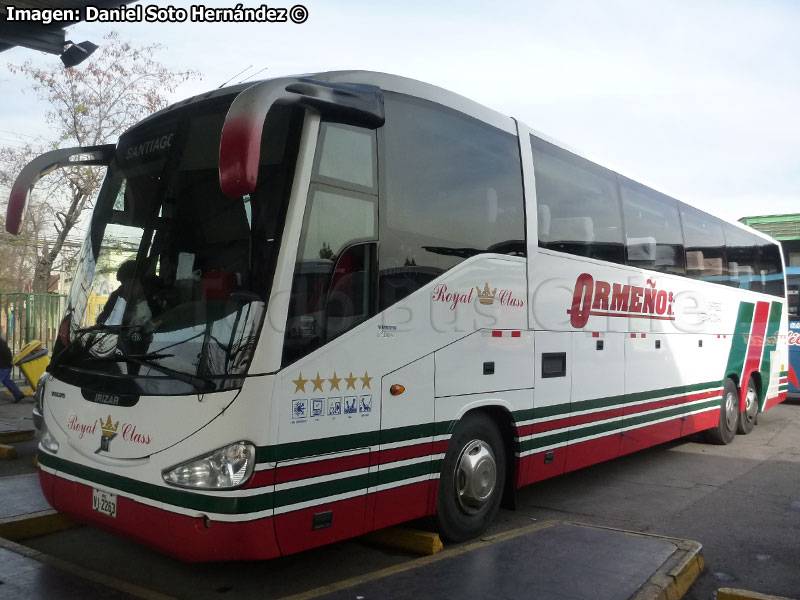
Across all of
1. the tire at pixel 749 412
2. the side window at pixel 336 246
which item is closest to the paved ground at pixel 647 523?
the tire at pixel 749 412

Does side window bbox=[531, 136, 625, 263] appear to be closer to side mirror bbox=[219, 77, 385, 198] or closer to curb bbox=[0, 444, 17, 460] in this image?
side mirror bbox=[219, 77, 385, 198]

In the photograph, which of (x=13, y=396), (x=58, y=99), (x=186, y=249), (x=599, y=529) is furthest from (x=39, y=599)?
(x=58, y=99)

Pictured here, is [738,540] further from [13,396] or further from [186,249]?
[13,396]

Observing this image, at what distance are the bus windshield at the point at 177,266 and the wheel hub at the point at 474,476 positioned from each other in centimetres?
218

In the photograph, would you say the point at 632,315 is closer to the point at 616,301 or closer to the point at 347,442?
the point at 616,301

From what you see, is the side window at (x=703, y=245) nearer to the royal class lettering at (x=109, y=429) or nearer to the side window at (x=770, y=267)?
the side window at (x=770, y=267)

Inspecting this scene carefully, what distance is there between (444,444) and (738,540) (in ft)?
9.00

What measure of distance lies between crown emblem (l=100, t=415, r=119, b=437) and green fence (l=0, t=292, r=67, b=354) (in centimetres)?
1212

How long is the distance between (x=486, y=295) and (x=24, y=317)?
12946 millimetres

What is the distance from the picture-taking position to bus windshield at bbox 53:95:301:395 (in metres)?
4.04

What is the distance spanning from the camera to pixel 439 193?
5281 millimetres

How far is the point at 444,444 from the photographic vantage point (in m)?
5.16

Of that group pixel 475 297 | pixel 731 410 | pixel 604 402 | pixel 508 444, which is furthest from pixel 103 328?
pixel 731 410

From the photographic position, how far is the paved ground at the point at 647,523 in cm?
477
